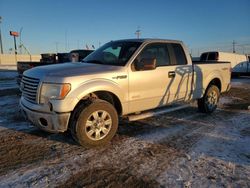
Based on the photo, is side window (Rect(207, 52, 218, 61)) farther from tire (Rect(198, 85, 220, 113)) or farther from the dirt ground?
the dirt ground

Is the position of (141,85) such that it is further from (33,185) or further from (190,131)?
(33,185)

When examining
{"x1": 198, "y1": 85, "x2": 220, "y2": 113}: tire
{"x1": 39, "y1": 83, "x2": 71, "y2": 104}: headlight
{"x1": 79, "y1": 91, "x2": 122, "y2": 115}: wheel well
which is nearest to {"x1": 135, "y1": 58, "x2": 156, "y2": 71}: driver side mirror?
{"x1": 79, "y1": 91, "x2": 122, "y2": 115}: wheel well

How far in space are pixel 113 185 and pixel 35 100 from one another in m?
2.02

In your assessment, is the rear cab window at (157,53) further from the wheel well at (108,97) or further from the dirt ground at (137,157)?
the dirt ground at (137,157)

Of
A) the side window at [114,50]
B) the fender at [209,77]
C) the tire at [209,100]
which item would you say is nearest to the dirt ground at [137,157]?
the tire at [209,100]

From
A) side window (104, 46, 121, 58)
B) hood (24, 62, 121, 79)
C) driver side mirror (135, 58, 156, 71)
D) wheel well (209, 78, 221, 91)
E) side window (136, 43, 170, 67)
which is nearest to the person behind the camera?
hood (24, 62, 121, 79)

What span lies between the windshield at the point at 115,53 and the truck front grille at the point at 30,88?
1483mm

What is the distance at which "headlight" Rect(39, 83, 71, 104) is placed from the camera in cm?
412

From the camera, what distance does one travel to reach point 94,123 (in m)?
4.52

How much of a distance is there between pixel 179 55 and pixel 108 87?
2.36 metres

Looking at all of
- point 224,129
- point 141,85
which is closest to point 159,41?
point 141,85

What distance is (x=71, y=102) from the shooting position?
4.21m

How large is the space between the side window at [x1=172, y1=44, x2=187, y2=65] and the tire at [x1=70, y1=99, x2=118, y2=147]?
231cm

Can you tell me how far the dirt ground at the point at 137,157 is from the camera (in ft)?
11.0
